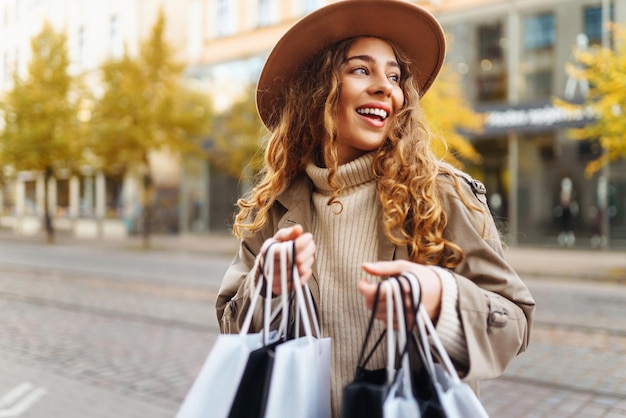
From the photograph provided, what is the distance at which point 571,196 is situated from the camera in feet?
58.4

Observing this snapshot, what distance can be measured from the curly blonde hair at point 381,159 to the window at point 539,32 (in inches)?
715

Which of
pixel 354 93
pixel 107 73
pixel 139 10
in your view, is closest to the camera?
pixel 354 93

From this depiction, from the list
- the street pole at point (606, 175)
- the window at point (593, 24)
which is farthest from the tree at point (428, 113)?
the window at point (593, 24)

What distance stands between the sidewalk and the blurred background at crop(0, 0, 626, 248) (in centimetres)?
64

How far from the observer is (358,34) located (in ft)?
5.77

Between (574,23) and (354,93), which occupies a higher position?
(574,23)

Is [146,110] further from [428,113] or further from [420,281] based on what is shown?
[420,281]

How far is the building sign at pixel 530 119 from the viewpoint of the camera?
17578 millimetres

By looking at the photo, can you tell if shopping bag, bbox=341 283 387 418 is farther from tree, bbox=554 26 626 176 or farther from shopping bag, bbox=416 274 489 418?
tree, bbox=554 26 626 176

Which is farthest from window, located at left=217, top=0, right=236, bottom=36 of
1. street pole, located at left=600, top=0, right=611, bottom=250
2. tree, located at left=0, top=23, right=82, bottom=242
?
street pole, located at left=600, top=0, right=611, bottom=250

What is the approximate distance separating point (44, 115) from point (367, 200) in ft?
83.8

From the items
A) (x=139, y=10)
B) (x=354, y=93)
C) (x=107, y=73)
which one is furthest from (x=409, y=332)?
(x=139, y=10)

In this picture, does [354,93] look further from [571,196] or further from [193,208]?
[193,208]

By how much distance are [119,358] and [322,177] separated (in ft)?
16.4
